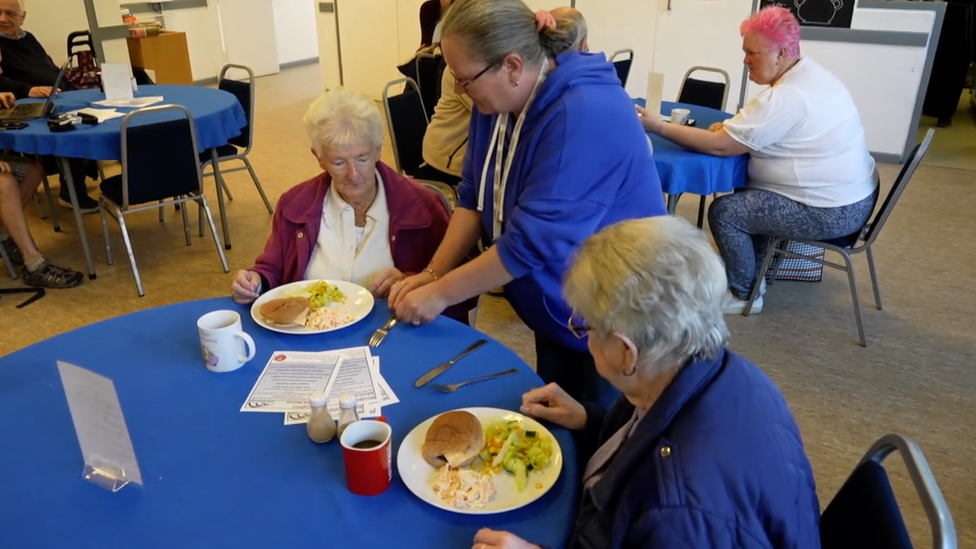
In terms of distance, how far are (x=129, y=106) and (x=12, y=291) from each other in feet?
3.82

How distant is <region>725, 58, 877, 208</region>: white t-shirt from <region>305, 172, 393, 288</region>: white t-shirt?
1790mm

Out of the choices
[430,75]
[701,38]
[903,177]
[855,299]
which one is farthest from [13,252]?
[701,38]

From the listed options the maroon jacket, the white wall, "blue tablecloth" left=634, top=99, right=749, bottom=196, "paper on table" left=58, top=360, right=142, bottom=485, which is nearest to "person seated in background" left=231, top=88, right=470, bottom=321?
the maroon jacket

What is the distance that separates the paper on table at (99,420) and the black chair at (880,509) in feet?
3.61

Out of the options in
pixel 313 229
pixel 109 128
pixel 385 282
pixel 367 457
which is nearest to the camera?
pixel 367 457

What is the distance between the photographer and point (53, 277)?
3.65 metres

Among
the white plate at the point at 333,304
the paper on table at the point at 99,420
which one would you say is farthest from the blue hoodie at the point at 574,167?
the paper on table at the point at 99,420

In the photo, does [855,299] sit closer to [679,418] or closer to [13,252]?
[679,418]

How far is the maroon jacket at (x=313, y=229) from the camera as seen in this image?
1976mm

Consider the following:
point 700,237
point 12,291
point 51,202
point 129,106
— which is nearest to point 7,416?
point 700,237

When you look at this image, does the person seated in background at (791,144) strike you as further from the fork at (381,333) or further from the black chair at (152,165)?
the black chair at (152,165)

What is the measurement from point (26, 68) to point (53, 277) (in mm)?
1967

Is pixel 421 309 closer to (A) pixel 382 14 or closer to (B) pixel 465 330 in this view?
(B) pixel 465 330

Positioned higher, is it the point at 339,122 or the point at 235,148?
the point at 339,122
